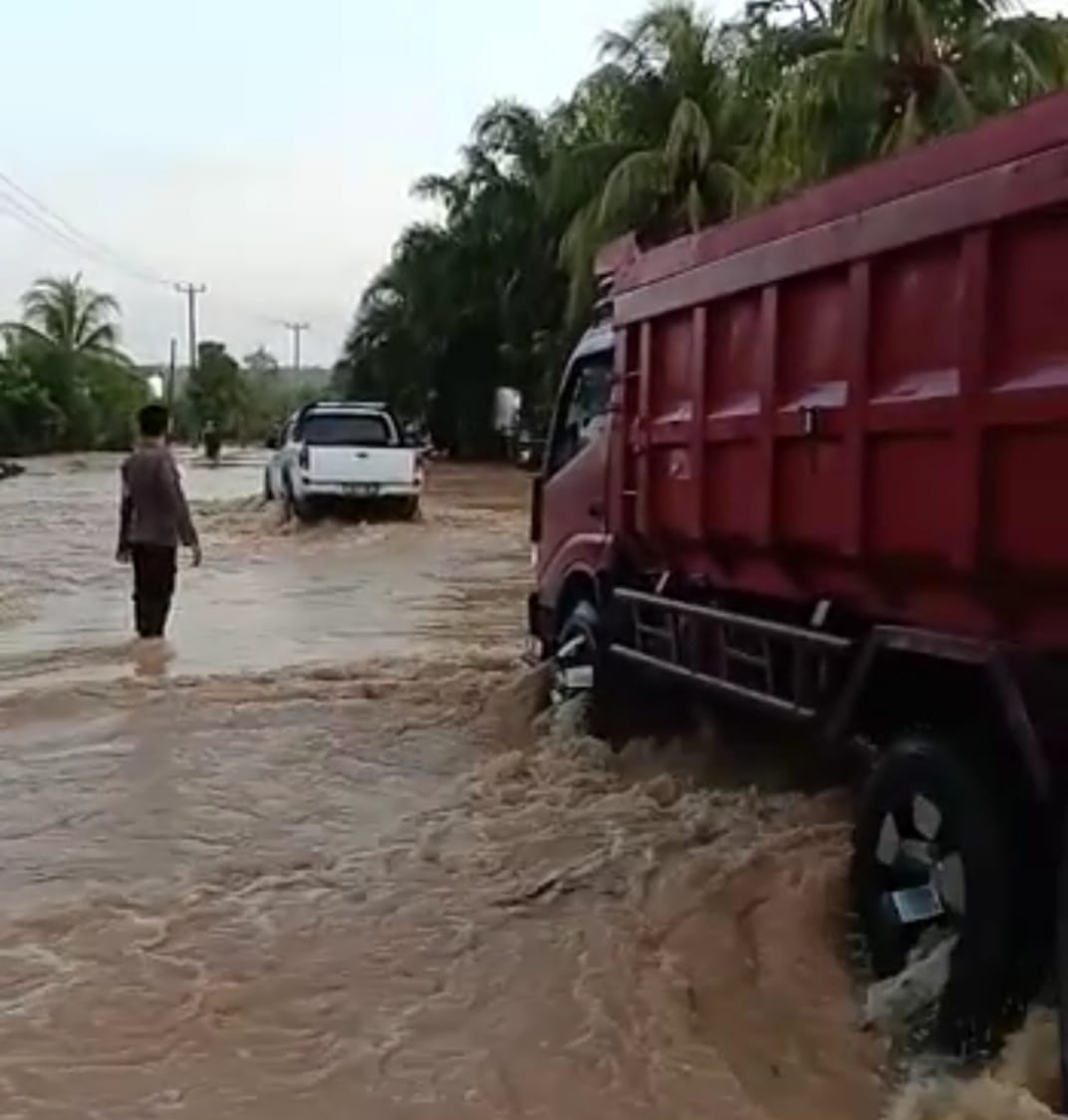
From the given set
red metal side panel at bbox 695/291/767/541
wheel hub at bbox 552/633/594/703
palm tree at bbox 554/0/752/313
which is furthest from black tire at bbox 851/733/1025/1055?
palm tree at bbox 554/0/752/313

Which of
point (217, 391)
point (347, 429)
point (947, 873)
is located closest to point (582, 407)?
point (947, 873)

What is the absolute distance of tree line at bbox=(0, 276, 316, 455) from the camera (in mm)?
65500

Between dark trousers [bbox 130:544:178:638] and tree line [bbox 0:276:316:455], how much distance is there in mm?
49925

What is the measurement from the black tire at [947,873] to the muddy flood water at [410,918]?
160 mm

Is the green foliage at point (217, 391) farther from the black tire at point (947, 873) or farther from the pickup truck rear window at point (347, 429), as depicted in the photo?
the black tire at point (947, 873)

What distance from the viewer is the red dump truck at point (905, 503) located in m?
4.60

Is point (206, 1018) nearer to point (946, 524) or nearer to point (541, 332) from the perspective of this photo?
point (946, 524)

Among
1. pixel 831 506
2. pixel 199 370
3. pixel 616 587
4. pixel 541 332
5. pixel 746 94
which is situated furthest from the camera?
pixel 199 370

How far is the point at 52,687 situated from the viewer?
11.9m

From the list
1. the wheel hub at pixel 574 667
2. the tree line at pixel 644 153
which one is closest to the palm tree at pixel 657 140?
the tree line at pixel 644 153

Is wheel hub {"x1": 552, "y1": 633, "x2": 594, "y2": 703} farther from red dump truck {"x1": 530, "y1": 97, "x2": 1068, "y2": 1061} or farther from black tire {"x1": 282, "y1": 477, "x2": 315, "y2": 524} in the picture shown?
black tire {"x1": 282, "y1": 477, "x2": 315, "y2": 524}

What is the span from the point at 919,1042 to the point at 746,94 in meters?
27.8

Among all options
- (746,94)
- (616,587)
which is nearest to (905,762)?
(616,587)

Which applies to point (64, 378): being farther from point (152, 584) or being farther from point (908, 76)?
point (152, 584)
